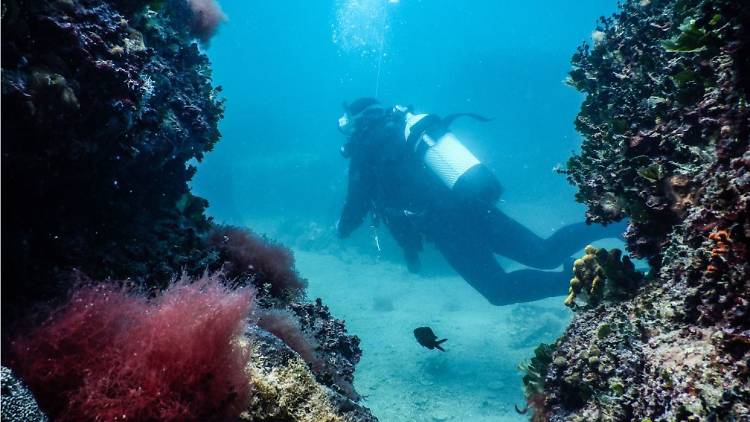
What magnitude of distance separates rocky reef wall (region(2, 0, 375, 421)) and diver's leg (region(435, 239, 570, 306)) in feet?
24.9

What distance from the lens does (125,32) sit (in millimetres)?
3055

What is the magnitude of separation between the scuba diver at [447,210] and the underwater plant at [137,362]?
992 cm

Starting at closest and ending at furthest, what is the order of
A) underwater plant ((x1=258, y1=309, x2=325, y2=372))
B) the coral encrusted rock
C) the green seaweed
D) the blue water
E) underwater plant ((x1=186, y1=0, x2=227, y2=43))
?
1. the coral encrusted rock
2. the green seaweed
3. underwater plant ((x1=258, y1=309, x2=325, y2=372))
4. underwater plant ((x1=186, y1=0, x2=227, y2=43))
5. the blue water

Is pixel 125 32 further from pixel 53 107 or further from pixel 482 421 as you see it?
pixel 482 421

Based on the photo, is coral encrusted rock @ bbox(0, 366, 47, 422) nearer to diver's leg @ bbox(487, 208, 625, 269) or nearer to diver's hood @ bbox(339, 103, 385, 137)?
diver's leg @ bbox(487, 208, 625, 269)

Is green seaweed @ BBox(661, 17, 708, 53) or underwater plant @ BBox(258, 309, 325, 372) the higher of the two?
green seaweed @ BBox(661, 17, 708, 53)

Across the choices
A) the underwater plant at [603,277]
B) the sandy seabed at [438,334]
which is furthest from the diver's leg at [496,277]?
the underwater plant at [603,277]

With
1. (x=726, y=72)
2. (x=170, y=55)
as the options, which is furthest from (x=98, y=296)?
(x=726, y=72)

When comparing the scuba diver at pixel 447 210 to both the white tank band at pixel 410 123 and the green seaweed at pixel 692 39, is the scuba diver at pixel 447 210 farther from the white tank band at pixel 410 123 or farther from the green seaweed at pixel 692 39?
the green seaweed at pixel 692 39

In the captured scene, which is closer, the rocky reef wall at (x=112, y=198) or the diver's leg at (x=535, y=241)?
the rocky reef wall at (x=112, y=198)

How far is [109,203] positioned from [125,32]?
1.32 meters

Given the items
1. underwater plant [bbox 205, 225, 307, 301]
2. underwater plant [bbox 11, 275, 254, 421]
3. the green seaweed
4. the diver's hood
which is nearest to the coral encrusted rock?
underwater plant [bbox 11, 275, 254, 421]

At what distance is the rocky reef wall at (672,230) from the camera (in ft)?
7.00

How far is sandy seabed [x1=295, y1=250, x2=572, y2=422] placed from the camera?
10.3 metres
